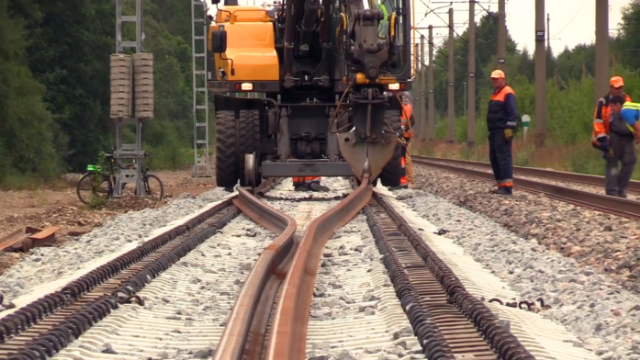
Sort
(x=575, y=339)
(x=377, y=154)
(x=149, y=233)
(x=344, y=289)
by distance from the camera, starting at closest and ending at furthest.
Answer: (x=575, y=339) → (x=344, y=289) → (x=149, y=233) → (x=377, y=154)

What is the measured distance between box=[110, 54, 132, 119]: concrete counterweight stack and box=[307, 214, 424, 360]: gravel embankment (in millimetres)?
10489

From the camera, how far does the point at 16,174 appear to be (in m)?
30.4

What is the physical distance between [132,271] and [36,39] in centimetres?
3299

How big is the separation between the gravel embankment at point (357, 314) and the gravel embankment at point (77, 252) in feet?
7.07

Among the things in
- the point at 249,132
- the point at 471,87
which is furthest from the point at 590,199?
the point at 471,87

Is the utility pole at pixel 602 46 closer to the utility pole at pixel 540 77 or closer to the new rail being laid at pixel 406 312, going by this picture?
the utility pole at pixel 540 77

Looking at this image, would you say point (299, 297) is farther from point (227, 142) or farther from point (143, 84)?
point (143, 84)

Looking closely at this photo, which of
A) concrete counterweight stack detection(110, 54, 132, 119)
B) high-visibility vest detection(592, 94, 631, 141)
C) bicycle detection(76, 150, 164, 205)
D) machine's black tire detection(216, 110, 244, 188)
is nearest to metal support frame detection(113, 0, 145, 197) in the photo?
bicycle detection(76, 150, 164, 205)

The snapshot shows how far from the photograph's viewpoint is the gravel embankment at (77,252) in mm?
8398

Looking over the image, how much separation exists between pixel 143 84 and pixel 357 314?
13.9 meters

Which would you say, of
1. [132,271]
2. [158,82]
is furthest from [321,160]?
[158,82]

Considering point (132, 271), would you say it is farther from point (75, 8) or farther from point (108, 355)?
point (75, 8)

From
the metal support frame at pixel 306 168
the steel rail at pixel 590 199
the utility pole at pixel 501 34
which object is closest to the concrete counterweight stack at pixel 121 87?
the metal support frame at pixel 306 168

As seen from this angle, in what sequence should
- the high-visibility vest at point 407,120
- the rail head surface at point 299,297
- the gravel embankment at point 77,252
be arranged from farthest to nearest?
the high-visibility vest at point 407,120, the gravel embankment at point 77,252, the rail head surface at point 299,297
